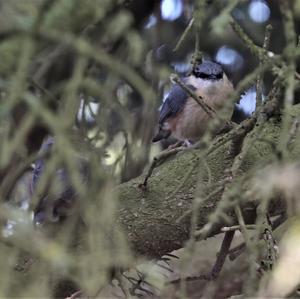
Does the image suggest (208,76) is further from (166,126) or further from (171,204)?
(171,204)

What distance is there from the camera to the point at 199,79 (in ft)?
12.4

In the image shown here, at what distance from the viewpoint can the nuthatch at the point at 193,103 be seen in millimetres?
3668

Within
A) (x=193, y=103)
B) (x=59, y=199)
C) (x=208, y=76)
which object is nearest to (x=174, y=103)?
(x=193, y=103)

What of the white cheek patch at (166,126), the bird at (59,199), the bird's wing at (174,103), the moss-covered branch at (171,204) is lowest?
the white cheek patch at (166,126)

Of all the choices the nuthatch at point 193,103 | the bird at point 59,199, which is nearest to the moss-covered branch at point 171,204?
the bird at point 59,199

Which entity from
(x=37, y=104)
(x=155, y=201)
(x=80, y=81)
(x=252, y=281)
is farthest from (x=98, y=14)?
(x=155, y=201)

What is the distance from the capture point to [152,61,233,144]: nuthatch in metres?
3.67

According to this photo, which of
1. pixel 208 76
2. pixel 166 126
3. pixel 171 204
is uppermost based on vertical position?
pixel 171 204

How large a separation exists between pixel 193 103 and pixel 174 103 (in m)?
0.13

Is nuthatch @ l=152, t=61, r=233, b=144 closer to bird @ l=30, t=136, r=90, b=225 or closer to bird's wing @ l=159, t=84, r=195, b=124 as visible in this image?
bird's wing @ l=159, t=84, r=195, b=124

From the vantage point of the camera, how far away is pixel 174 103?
3879mm

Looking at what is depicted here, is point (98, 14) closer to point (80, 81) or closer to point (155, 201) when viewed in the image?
point (80, 81)

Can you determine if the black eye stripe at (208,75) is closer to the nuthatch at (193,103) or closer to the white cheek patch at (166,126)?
the nuthatch at (193,103)

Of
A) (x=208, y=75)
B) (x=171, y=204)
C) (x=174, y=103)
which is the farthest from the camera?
(x=174, y=103)
